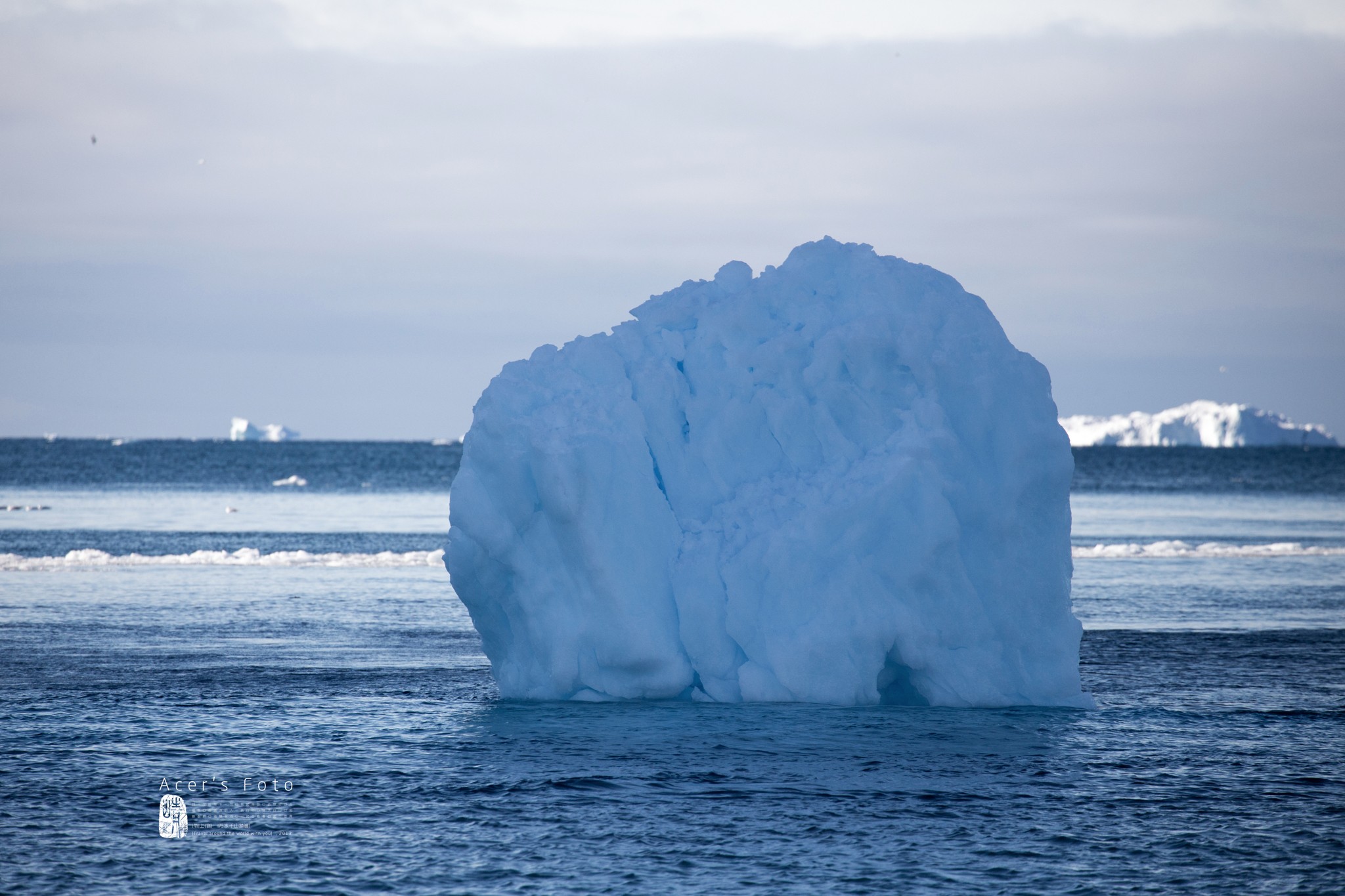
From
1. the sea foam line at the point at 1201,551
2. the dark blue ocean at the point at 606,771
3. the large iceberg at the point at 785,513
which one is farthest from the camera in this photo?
the sea foam line at the point at 1201,551

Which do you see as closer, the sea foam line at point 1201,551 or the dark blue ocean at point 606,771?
the dark blue ocean at point 606,771

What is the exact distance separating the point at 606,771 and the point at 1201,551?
2981cm

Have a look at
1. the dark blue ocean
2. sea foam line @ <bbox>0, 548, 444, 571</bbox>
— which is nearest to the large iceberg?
the dark blue ocean

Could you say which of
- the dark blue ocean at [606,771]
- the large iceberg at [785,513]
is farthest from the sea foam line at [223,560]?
the large iceberg at [785,513]

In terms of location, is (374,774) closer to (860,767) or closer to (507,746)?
(507,746)

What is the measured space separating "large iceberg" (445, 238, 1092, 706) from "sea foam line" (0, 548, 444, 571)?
16331mm

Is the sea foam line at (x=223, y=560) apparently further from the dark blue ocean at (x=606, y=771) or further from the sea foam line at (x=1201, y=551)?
the sea foam line at (x=1201, y=551)

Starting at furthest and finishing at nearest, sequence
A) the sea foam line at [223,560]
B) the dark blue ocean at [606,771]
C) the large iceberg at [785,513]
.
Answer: the sea foam line at [223,560], the large iceberg at [785,513], the dark blue ocean at [606,771]

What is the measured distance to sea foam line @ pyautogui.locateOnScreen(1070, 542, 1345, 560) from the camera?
36.3 m

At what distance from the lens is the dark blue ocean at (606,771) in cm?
951

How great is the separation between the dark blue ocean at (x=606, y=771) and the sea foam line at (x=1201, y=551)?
1188cm

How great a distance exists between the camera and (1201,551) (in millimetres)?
37250

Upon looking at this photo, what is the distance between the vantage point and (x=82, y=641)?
1958cm

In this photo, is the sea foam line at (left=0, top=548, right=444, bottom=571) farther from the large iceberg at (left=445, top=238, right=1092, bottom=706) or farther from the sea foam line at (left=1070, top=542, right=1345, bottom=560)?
the sea foam line at (left=1070, top=542, right=1345, bottom=560)
